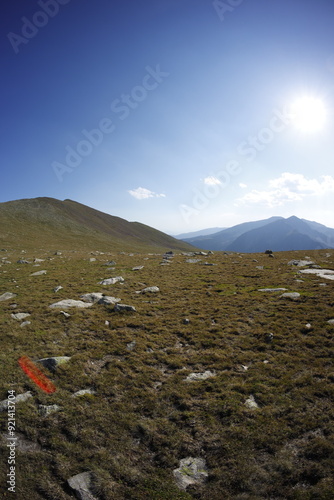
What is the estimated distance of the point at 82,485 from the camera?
541 cm

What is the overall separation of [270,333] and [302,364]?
2.44 meters

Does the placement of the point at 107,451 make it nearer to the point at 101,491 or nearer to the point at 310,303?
the point at 101,491

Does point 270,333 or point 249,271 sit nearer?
point 270,333

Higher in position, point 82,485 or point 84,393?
point 84,393

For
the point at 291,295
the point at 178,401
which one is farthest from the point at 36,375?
the point at 291,295

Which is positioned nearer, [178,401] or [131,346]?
[178,401]

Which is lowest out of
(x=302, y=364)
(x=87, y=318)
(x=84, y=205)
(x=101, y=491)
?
(x=101, y=491)

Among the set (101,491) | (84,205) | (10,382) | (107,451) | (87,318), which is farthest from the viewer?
(84,205)

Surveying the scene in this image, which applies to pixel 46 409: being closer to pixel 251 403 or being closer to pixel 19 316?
pixel 251 403

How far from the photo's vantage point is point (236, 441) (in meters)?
6.43

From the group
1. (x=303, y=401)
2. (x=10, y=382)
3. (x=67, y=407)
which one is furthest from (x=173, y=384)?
(x=10, y=382)

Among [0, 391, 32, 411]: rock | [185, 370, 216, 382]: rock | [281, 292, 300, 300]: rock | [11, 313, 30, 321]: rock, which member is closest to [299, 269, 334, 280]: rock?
[281, 292, 300, 300]: rock

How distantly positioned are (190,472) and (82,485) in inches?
106

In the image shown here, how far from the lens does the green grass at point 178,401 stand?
18.2 ft
